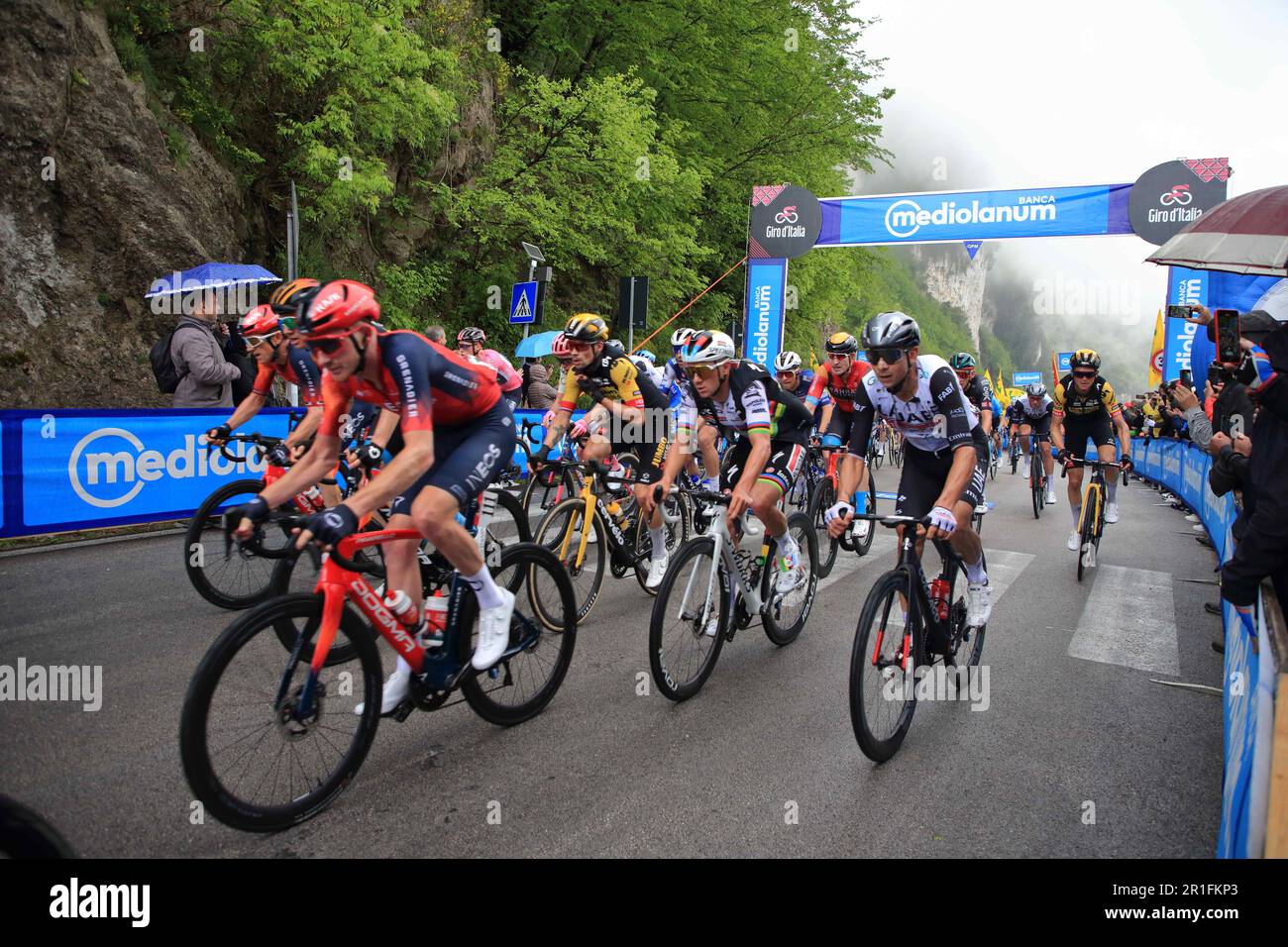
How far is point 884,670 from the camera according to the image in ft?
12.5

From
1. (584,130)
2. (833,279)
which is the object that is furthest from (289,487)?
(833,279)

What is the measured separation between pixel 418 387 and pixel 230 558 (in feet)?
10.4

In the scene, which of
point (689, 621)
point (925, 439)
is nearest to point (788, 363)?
point (925, 439)

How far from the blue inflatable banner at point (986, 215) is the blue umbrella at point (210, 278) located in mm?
11473

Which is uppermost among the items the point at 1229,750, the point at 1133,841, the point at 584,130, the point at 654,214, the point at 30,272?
the point at 584,130

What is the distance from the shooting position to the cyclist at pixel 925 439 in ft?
13.6

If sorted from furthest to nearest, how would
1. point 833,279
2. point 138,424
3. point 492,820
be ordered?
point 833,279, point 138,424, point 492,820

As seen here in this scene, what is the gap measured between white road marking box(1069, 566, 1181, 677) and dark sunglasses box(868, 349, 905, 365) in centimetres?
268

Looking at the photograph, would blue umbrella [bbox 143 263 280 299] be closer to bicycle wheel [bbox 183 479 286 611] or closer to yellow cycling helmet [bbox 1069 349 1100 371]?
bicycle wheel [bbox 183 479 286 611]

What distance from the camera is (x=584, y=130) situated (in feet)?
56.7

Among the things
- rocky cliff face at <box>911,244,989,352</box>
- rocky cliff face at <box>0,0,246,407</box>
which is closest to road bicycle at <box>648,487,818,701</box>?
rocky cliff face at <box>0,0,246,407</box>
